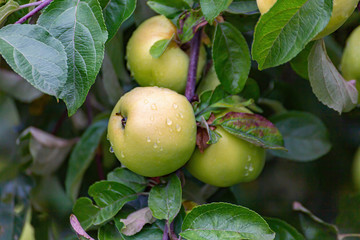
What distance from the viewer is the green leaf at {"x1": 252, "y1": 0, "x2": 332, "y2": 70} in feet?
1.79

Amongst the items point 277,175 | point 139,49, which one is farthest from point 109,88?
point 277,175

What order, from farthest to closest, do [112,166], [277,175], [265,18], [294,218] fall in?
[277,175] → [112,166] → [294,218] → [265,18]

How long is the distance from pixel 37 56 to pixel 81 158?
39 centimetres

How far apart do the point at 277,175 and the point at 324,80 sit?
2.33 feet

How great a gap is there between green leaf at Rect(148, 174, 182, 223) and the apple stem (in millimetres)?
126

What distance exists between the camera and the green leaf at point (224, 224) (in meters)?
0.59

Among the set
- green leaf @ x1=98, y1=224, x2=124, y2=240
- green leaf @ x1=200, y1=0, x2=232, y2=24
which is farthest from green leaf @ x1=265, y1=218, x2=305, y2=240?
green leaf @ x1=200, y1=0, x2=232, y2=24

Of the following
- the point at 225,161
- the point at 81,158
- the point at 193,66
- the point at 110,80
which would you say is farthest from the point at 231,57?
the point at 81,158

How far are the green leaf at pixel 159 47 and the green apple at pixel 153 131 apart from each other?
66 millimetres

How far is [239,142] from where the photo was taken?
27.0 inches

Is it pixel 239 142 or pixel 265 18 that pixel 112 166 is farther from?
pixel 265 18

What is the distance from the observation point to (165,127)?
2.01 ft

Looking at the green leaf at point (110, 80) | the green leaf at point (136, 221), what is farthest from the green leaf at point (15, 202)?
the green leaf at point (136, 221)

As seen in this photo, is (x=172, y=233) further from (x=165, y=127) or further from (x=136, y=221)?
(x=165, y=127)
